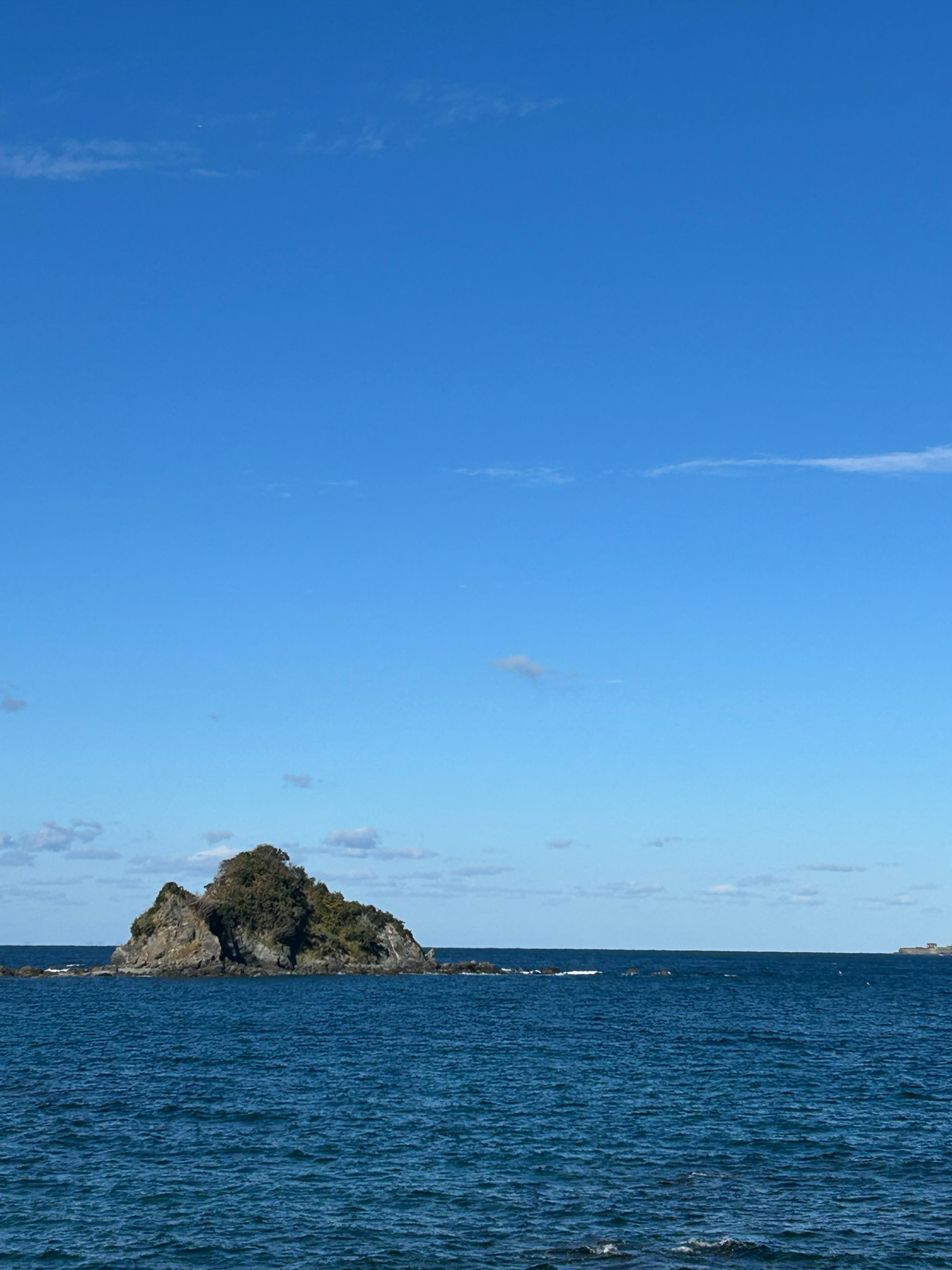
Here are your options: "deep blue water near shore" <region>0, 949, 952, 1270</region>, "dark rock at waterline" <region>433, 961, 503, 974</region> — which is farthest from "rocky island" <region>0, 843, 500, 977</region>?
"deep blue water near shore" <region>0, 949, 952, 1270</region>

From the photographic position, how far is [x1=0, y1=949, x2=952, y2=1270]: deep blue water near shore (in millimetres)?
31797

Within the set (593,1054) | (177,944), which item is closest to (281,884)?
(177,944)

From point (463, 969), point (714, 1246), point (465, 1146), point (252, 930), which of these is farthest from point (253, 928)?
point (714, 1246)

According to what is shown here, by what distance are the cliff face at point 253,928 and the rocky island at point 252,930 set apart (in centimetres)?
11

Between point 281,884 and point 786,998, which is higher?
point 281,884

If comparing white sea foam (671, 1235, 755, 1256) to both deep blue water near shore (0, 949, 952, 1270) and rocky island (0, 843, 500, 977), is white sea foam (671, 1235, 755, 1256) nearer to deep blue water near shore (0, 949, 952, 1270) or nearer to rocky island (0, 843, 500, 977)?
deep blue water near shore (0, 949, 952, 1270)

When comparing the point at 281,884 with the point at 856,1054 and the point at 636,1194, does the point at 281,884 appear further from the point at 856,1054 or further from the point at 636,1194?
the point at 636,1194

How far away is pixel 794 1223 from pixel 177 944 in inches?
5302

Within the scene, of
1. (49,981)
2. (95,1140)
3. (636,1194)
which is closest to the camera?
(636,1194)

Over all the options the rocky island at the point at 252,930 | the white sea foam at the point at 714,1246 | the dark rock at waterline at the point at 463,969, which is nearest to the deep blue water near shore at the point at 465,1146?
the white sea foam at the point at 714,1246

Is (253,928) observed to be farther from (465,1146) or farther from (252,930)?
(465,1146)

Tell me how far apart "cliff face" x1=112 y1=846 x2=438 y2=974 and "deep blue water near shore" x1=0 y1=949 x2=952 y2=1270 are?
6183 cm

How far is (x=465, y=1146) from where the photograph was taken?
44.8 meters

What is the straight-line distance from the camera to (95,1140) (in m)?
45.0
